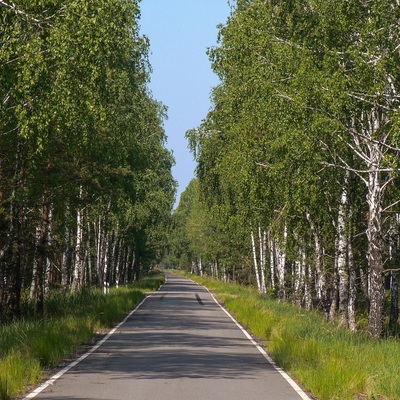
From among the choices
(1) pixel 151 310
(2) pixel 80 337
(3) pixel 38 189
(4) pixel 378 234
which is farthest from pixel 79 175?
(1) pixel 151 310

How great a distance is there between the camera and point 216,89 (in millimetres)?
55562

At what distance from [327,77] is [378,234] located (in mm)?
4538

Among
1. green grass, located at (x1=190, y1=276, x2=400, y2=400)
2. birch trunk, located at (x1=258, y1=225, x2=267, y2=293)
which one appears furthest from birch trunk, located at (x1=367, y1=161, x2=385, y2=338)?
birch trunk, located at (x1=258, y1=225, x2=267, y2=293)

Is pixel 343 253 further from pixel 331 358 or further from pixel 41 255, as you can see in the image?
pixel 331 358

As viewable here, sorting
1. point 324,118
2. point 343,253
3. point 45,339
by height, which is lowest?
point 45,339

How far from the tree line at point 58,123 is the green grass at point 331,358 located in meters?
5.69

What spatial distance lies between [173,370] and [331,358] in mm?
2804

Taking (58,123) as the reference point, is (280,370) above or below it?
below

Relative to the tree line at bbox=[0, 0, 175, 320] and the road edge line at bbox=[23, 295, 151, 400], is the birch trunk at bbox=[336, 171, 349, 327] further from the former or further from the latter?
the tree line at bbox=[0, 0, 175, 320]

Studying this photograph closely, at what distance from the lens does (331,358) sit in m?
16.5

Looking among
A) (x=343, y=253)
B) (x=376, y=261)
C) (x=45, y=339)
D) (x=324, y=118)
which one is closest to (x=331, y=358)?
(x=45, y=339)

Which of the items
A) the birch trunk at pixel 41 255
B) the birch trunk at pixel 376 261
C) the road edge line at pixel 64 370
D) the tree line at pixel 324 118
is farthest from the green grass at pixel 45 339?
the birch trunk at pixel 376 261

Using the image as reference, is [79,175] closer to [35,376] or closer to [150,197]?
[35,376]

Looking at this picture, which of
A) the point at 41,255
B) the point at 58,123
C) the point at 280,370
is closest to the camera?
the point at 280,370
